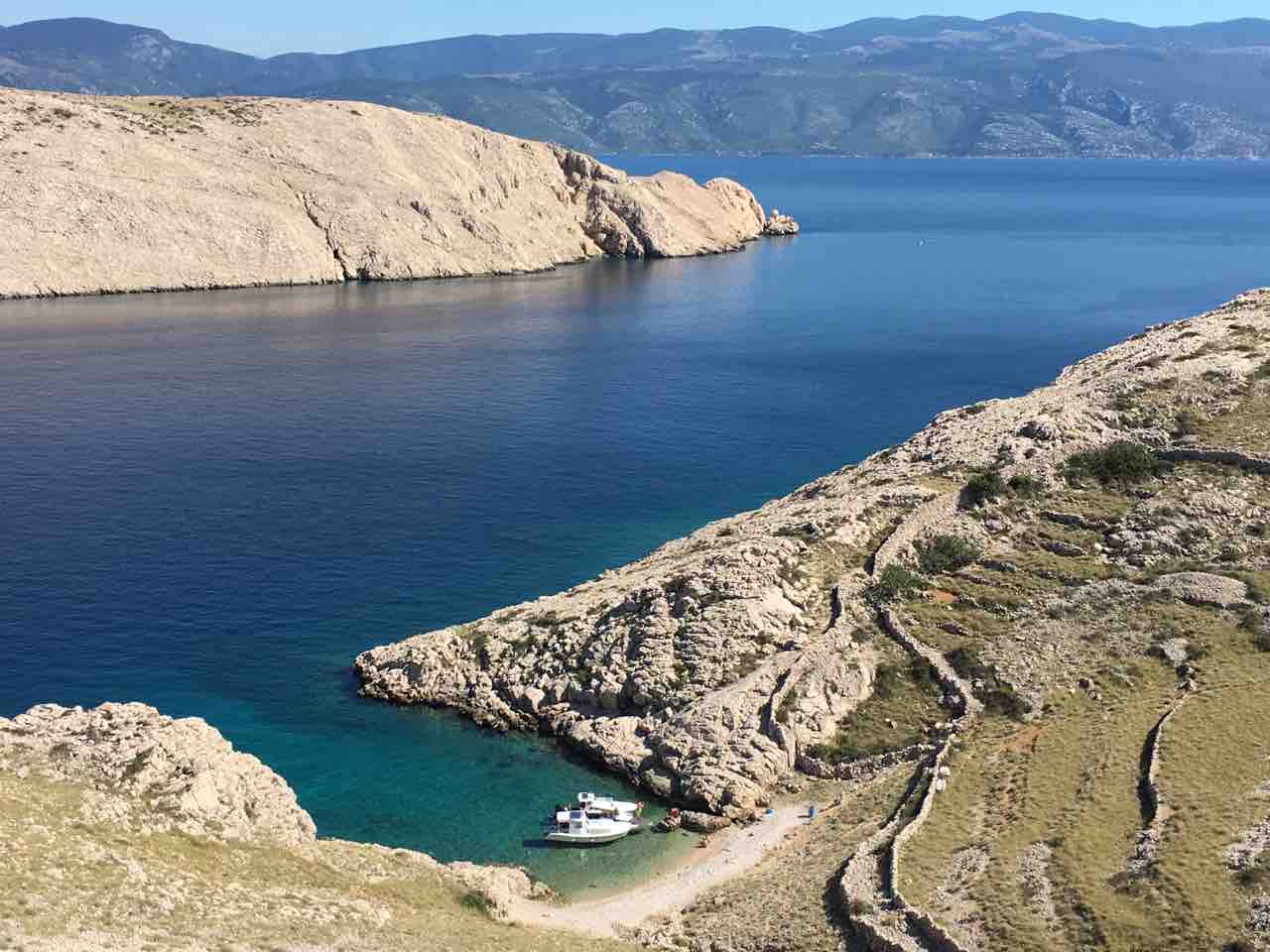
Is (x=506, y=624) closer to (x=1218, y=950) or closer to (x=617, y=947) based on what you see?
(x=617, y=947)

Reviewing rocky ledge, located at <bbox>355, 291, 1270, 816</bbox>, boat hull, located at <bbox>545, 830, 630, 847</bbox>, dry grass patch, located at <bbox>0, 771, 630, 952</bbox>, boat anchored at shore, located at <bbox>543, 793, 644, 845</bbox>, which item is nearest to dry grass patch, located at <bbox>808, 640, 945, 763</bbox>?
rocky ledge, located at <bbox>355, 291, 1270, 816</bbox>

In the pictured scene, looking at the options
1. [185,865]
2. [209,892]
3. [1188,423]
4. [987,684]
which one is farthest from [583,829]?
[1188,423]

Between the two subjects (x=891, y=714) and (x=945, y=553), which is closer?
(x=891, y=714)

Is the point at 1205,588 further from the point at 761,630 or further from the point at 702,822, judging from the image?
the point at 702,822

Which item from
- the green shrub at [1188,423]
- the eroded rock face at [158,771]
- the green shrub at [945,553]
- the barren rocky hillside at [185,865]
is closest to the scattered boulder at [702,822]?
the barren rocky hillside at [185,865]

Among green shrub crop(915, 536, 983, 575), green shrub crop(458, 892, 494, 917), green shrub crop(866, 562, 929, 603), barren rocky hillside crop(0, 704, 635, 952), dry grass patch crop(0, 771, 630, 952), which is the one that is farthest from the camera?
green shrub crop(915, 536, 983, 575)

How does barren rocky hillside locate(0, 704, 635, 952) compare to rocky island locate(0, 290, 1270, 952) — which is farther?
rocky island locate(0, 290, 1270, 952)

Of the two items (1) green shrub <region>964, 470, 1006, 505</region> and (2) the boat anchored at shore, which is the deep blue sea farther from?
(1) green shrub <region>964, 470, 1006, 505</region>
